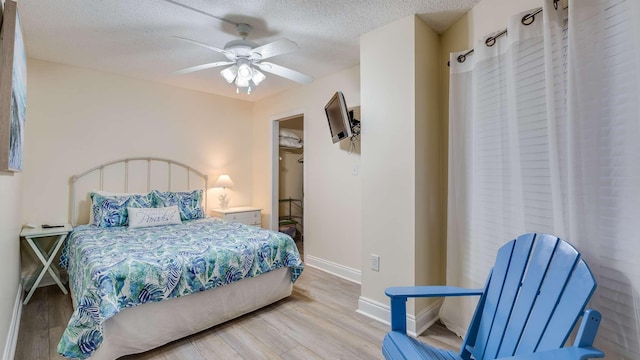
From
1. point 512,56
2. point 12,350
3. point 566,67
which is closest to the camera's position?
point 566,67

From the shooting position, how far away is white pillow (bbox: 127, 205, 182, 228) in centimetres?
314

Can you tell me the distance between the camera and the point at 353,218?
3.39m

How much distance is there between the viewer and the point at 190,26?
7.90 feet

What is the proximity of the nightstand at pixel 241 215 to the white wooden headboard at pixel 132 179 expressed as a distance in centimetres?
32

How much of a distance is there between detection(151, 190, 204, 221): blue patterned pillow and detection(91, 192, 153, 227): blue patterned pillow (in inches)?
9.3

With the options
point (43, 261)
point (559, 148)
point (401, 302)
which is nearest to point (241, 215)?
point (43, 261)

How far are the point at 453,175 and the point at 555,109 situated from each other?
84cm

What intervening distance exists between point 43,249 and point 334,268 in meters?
3.05

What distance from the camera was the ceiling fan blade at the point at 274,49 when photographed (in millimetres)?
2105

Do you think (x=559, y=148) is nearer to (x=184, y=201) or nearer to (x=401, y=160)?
(x=401, y=160)

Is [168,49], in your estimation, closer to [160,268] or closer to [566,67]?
[160,268]

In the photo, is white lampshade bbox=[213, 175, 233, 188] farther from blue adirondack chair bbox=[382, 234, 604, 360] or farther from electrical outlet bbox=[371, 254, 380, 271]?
blue adirondack chair bbox=[382, 234, 604, 360]

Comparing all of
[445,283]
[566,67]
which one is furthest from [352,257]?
[566,67]

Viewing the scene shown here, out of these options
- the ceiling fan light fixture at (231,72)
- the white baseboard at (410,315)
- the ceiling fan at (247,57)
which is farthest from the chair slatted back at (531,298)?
the ceiling fan light fixture at (231,72)
